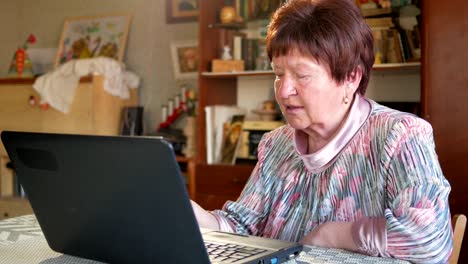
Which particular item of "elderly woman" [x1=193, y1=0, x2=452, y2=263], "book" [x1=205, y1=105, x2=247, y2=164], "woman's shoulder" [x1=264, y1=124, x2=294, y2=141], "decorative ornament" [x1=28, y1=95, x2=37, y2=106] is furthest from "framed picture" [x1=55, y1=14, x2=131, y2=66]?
"elderly woman" [x1=193, y1=0, x2=452, y2=263]

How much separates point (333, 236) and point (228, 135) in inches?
91.4

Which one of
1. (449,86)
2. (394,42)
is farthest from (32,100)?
(449,86)

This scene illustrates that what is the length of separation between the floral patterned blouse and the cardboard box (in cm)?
189

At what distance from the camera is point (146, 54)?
13.8 ft

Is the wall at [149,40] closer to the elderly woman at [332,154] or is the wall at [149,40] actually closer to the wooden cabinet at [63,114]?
the wooden cabinet at [63,114]

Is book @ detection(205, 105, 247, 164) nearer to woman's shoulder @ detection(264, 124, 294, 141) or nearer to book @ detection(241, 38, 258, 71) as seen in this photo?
book @ detection(241, 38, 258, 71)

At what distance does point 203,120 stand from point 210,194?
0.40m

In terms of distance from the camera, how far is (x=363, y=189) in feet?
4.18

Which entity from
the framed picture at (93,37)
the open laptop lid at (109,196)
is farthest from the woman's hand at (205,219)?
the framed picture at (93,37)

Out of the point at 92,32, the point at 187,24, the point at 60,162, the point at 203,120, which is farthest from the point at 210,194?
the point at 60,162

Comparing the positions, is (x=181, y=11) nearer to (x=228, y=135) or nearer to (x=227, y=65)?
(x=227, y=65)

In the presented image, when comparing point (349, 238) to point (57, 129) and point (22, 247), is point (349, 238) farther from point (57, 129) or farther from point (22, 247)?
point (57, 129)

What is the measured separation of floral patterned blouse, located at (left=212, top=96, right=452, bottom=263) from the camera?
1.11 m

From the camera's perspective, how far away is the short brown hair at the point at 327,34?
130 centimetres
